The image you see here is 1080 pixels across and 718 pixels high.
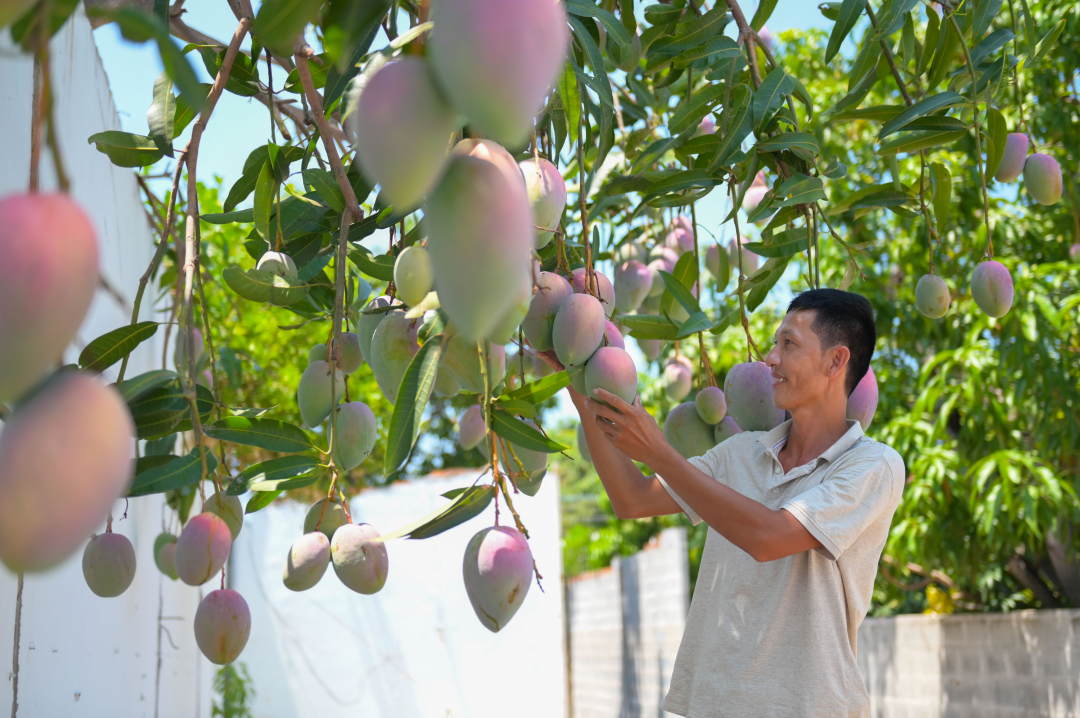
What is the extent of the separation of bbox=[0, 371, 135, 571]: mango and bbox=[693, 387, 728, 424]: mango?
1012mm

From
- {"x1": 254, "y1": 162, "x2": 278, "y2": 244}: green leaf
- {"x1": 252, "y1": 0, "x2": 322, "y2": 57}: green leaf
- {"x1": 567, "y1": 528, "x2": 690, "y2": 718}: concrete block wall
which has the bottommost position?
{"x1": 567, "y1": 528, "x2": 690, "y2": 718}: concrete block wall

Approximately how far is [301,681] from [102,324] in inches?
117

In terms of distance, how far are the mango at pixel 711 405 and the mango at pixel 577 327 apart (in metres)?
0.44

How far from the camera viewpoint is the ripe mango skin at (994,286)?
1.44 m

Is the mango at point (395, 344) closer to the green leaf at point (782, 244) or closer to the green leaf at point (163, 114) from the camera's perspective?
the green leaf at point (163, 114)

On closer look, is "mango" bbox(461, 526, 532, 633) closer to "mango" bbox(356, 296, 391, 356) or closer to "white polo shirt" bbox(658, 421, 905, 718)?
"mango" bbox(356, 296, 391, 356)

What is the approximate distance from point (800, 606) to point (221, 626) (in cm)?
83

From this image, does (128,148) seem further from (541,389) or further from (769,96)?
(769,96)

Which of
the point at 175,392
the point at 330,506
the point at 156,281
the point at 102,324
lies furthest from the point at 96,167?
the point at 175,392

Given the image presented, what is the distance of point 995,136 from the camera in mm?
1309

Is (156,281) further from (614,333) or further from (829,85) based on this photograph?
(829,85)

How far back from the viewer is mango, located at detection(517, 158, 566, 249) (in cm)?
78

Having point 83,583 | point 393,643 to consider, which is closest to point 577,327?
point 83,583

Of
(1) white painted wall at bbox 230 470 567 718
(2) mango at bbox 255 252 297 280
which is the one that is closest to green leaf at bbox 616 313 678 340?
(2) mango at bbox 255 252 297 280
